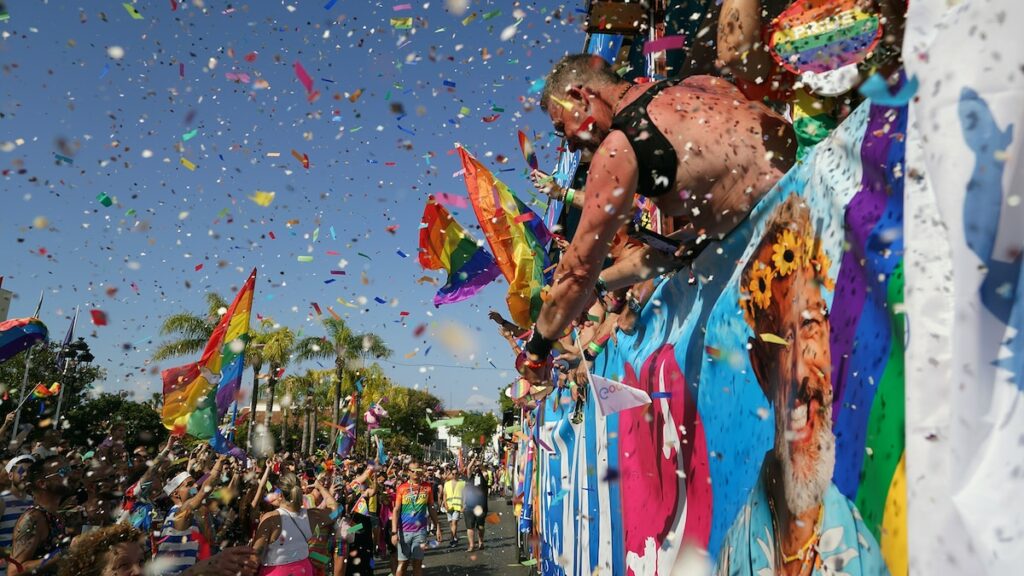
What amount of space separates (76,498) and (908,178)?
332 inches

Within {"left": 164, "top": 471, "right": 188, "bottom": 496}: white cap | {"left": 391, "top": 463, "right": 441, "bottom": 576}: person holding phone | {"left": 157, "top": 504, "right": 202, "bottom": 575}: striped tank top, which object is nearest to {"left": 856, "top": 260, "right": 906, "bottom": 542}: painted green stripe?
{"left": 157, "top": 504, "right": 202, "bottom": 575}: striped tank top

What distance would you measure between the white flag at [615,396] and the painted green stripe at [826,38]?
43.6 inches

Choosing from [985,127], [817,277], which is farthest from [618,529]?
[985,127]

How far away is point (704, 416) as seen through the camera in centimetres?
200

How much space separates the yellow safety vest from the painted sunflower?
17.7 meters

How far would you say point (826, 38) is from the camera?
175 centimetres

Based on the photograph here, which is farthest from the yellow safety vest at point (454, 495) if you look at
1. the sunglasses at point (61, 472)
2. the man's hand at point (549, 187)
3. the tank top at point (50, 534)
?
the man's hand at point (549, 187)

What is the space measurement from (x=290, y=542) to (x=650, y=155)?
6444 mm

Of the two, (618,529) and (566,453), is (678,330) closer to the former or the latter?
(618,529)

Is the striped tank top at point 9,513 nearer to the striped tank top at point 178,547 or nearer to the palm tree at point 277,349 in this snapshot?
the striped tank top at point 178,547

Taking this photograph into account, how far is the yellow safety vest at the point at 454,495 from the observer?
1830cm

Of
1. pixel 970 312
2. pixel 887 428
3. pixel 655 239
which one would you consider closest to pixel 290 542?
pixel 655 239

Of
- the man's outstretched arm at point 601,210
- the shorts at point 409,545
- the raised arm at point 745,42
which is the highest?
the raised arm at point 745,42

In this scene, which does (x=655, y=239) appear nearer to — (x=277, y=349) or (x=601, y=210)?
(x=601, y=210)
